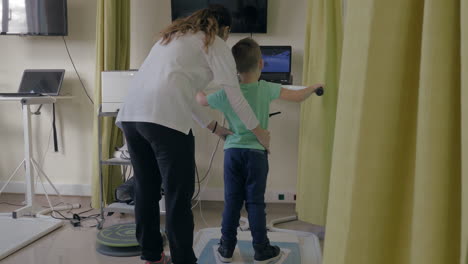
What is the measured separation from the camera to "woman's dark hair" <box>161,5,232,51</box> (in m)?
1.47

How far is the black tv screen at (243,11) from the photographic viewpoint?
2.75 m

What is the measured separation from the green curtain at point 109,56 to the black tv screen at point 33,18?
0.49 meters

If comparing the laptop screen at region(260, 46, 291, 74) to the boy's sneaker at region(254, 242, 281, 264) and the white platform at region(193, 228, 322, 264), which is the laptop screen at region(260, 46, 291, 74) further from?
the boy's sneaker at region(254, 242, 281, 264)

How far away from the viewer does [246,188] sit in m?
1.81

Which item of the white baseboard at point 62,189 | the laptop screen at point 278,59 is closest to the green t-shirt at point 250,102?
the laptop screen at point 278,59

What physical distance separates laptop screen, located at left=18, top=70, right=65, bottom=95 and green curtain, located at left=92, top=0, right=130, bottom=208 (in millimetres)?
492

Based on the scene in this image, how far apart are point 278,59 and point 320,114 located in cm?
84

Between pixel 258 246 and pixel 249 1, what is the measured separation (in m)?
1.81

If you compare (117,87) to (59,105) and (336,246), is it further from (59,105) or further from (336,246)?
(336,246)

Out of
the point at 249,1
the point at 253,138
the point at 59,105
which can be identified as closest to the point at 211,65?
the point at 253,138

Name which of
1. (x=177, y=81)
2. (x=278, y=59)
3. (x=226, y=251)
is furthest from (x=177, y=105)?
(x=278, y=59)
